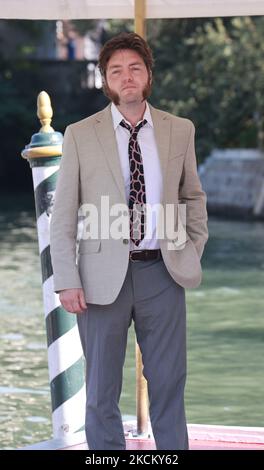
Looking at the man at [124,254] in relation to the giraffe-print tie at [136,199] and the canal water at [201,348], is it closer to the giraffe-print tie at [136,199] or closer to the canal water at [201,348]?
the giraffe-print tie at [136,199]

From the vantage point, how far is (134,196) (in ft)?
14.7

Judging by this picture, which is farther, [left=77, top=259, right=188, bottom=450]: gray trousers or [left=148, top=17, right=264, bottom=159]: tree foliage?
[left=148, top=17, right=264, bottom=159]: tree foliage

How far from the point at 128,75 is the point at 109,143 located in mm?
238

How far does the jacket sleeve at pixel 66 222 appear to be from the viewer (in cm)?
448

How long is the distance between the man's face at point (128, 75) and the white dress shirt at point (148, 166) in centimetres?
8

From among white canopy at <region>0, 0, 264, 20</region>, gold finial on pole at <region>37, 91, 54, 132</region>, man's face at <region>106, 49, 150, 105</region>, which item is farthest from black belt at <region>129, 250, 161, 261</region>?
gold finial on pole at <region>37, 91, 54, 132</region>

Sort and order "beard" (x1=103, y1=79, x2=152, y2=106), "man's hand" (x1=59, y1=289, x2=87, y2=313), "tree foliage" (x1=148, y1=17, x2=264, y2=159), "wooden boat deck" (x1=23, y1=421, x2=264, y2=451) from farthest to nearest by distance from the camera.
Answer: "tree foliage" (x1=148, y1=17, x2=264, y2=159) < "wooden boat deck" (x1=23, y1=421, x2=264, y2=451) < "beard" (x1=103, y1=79, x2=152, y2=106) < "man's hand" (x1=59, y1=289, x2=87, y2=313)

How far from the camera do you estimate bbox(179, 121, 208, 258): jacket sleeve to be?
464 centimetres

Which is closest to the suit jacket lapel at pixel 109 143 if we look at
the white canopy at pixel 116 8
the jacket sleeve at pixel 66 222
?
the jacket sleeve at pixel 66 222

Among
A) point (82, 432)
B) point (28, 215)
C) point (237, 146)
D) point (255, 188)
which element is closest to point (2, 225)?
point (28, 215)

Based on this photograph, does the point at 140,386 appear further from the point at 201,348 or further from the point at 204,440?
the point at 201,348

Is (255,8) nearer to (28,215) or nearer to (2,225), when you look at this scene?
(2,225)

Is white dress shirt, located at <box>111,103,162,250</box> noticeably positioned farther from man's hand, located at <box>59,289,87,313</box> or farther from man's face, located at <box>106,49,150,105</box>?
man's hand, located at <box>59,289,87,313</box>

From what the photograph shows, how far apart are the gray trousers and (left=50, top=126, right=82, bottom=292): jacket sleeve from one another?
0.14 metres
